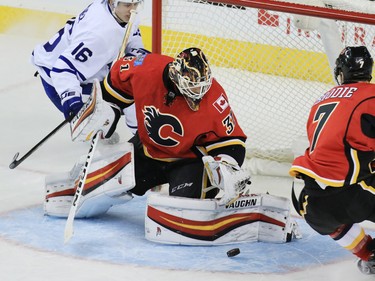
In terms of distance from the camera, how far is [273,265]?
2.98 metres

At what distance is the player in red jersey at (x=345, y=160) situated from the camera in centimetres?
263

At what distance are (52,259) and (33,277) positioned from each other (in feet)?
0.50

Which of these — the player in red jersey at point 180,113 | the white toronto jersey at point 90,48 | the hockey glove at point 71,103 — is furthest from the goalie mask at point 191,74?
the white toronto jersey at point 90,48

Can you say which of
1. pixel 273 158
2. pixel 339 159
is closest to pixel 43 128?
pixel 273 158

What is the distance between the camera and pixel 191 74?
9.91ft

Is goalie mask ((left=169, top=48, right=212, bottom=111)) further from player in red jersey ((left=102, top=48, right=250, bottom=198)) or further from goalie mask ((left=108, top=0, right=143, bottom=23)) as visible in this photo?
goalie mask ((left=108, top=0, right=143, bottom=23))

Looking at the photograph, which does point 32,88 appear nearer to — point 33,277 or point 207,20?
point 207,20

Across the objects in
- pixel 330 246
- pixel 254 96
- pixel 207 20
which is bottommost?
pixel 330 246

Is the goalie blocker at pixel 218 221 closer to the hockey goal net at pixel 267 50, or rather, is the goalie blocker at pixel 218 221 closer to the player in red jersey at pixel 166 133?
the player in red jersey at pixel 166 133

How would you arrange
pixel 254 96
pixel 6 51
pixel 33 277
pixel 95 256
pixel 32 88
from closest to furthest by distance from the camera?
pixel 33 277
pixel 95 256
pixel 254 96
pixel 32 88
pixel 6 51

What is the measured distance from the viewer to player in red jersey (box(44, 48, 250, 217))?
3.09 meters

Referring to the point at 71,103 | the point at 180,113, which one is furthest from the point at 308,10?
the point at 71,103

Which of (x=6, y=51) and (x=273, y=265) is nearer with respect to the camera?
(x=273, y=265)

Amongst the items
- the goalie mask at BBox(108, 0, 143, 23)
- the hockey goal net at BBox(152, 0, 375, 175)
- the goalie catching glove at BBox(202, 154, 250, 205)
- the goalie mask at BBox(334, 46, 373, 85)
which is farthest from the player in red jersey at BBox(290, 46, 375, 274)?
the goalie mask at BBox(108, 0, 143, 23)
